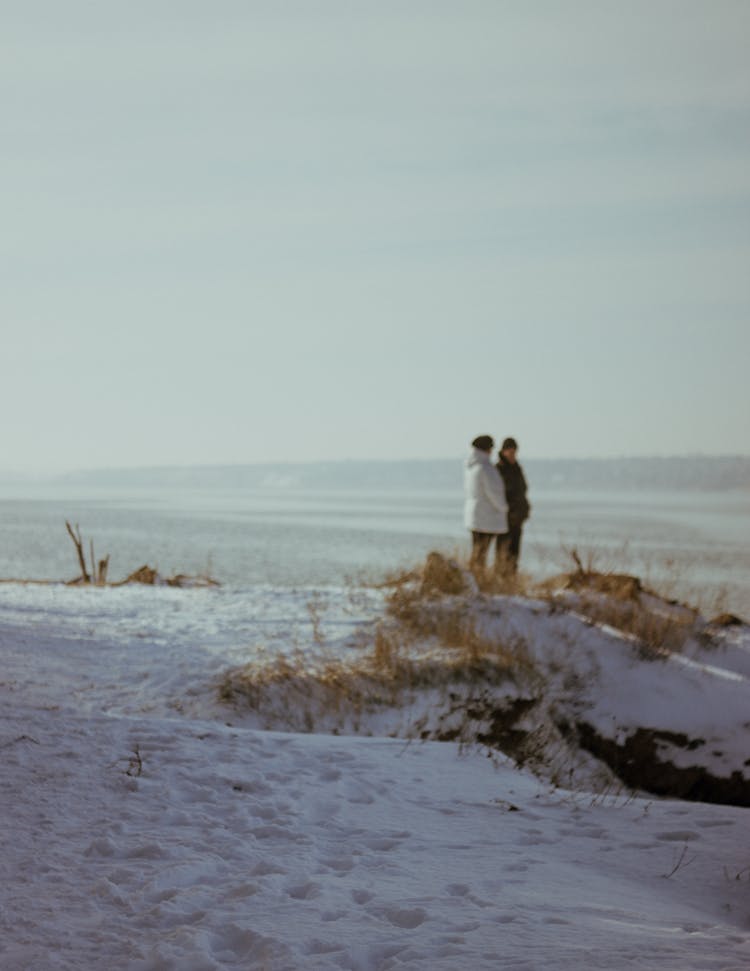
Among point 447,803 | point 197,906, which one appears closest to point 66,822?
point 197,906

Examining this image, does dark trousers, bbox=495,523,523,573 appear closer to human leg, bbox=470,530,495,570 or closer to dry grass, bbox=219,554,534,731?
human leg, bbox=470,530,495,570

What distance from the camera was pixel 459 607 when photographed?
10945 mm

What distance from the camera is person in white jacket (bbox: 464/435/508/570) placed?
12.7m

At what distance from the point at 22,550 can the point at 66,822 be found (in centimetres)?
2702

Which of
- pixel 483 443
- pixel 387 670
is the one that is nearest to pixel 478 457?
pixel 483 443

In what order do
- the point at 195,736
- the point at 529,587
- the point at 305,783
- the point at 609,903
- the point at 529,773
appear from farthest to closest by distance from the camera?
the point at 529,587
the point at 529,773
the point at 195,736
the point at 305,783
the point at 609,903

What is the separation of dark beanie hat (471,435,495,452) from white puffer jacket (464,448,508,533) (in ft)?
0.18

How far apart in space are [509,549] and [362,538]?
18.0 m

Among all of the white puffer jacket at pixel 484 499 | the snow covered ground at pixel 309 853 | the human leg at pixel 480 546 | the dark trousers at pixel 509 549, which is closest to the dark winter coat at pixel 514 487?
the dark trousers at pixel 509 549

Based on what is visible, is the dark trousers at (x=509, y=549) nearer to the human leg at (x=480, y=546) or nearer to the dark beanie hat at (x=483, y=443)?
the human leg at (x=480, y=546)

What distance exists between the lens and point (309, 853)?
15.2 ft

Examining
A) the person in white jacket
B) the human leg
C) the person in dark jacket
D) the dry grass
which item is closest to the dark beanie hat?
the person in white jacket

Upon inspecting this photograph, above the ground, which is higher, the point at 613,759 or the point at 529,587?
the point at 529,587

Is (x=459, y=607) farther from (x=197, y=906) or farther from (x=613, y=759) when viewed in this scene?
(x=197, y=906)
